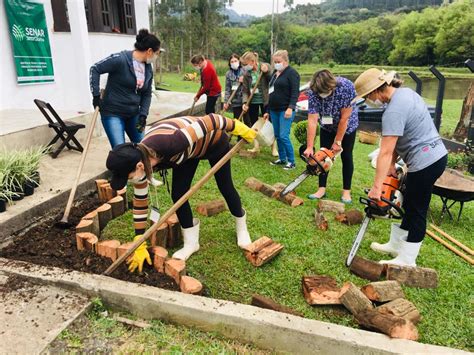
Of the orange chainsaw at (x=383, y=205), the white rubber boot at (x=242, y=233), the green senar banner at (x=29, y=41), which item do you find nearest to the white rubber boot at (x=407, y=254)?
the orange chainsaw at (x=383, y=205)

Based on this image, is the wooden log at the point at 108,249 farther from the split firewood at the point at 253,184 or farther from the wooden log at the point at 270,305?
the split firewood at the point at 253,184

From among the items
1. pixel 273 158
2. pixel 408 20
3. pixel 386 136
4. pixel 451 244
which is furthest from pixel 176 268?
pixel 408 20

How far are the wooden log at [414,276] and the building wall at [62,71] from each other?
5938 mm

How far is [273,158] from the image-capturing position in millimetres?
6246

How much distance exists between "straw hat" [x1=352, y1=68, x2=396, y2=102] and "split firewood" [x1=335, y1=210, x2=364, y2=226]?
146 centimetres

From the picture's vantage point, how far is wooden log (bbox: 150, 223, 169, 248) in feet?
9.83

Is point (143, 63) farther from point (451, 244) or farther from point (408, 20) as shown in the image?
point (408, 20)

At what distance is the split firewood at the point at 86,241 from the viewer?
285 cm

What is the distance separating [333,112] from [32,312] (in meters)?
3.26

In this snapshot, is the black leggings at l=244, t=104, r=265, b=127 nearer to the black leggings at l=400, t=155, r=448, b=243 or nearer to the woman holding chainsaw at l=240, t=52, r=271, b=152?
the woman holding chainsaw at l=240, t=52, r=271, b=152

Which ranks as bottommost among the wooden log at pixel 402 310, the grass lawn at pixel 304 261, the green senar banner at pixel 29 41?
the grass lawn at pixel 304 261

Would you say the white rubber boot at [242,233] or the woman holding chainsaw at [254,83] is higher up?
the woman holding chainsaw at [254,83]

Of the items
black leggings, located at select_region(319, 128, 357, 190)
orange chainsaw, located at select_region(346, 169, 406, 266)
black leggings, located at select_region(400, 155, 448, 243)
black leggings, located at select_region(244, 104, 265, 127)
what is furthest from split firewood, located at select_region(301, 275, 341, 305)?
black leggings, located at select_region(244, 104, 265, 127)

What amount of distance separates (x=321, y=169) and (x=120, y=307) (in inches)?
95.0
